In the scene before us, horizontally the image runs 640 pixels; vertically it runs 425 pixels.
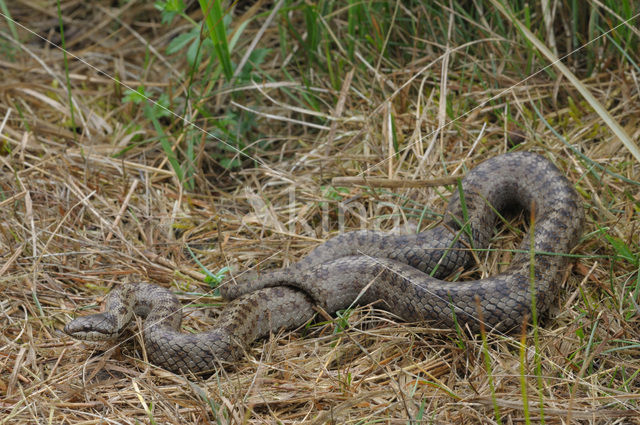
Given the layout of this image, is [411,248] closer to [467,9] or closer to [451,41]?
[451,41]

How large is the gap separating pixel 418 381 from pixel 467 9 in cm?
501

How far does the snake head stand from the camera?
5.21 meters

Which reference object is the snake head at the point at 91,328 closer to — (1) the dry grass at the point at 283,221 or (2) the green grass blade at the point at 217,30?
(1) the dry grass at the point at 283,221

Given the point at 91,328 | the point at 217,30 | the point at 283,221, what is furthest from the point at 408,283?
the point at 217,30

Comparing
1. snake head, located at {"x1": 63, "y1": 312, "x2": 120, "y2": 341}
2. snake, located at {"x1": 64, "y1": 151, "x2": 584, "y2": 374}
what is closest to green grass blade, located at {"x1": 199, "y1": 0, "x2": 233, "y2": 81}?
snake, located at {"x1": 64, "y1": 151, "x2": 584, "y2": 374}

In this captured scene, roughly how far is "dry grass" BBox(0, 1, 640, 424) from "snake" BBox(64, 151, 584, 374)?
18cm

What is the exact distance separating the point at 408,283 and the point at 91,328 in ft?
8.71

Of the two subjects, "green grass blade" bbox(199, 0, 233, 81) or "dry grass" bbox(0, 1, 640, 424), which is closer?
"dry grass" bbox(0, 1, 640, 424)

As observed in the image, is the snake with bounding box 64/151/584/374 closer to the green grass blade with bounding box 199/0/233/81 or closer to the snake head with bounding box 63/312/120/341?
the snake head with bounding box 63/312/120/341

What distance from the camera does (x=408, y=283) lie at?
5453 mm

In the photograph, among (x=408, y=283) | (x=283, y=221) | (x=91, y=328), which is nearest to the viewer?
(x=91, y=328)

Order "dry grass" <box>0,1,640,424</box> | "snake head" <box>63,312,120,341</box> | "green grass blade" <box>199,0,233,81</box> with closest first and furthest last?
"dry grass" <box>0,1,640,424</box>
"snake head" <box>63,312,120,341</box>
"green grass blade" <box>199,0,233,81</box>

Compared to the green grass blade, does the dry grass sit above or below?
below

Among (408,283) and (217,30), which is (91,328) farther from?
(217,30)
